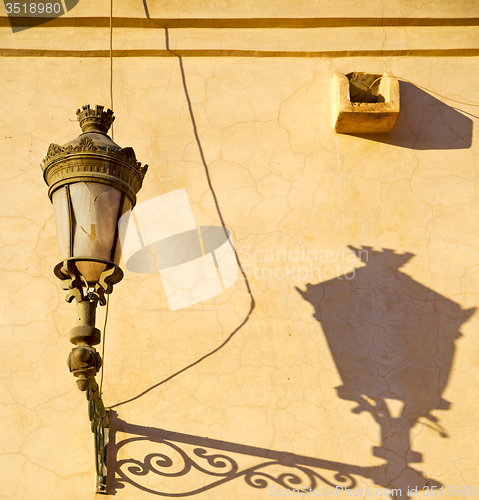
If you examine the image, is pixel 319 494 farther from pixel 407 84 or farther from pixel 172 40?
pixel 172 40

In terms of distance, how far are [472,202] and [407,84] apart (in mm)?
711

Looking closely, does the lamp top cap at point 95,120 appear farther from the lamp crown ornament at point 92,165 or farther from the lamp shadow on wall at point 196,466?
the lamp shadow on wall at point 196,466

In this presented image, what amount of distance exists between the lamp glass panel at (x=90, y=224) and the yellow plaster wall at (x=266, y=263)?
70cm

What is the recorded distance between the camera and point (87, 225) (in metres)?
1.77

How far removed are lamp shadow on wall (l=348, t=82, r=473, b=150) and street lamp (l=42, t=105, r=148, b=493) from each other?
4.73ft

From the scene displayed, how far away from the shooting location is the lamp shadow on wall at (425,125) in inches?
109

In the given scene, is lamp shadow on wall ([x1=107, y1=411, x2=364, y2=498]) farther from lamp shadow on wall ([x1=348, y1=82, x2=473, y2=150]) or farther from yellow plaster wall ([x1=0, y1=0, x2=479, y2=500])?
lamp shadow on wall ([x1=348, y1=82, x2=473, y2=150])

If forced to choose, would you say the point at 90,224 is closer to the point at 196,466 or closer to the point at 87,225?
the point at 87,225

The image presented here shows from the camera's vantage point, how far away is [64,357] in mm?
2367

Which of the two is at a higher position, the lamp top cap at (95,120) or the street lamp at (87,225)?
the lamp top cap at (95,120)

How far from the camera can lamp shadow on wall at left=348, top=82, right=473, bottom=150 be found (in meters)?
2.76

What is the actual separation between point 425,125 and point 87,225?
73.4 inches

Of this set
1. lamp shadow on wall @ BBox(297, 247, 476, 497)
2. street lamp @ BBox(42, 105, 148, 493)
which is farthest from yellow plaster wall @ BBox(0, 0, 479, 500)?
street lamp @ BBox(42, 105, 148, 493)

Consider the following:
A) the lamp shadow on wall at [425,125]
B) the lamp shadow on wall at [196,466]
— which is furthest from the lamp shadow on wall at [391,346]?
the lamp shadow on wall at [425,125]
